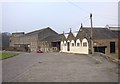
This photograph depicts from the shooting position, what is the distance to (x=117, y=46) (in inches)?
1923

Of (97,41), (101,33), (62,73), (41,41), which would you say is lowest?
(62,73)

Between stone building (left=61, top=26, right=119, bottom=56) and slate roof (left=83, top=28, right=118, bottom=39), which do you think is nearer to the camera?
stone building (left=61, top=26, right=119, bottom=56)

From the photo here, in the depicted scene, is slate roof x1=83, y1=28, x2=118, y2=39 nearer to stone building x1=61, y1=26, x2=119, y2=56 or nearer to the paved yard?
stone building x1=61, y1=26, x2=119, y2=56

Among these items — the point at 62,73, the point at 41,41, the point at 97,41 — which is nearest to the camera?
the point at 62,73

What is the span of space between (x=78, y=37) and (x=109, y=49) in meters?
7.85

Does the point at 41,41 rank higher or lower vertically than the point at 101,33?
lower

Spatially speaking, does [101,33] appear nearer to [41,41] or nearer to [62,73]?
[62,73]

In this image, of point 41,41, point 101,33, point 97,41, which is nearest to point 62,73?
point 97,41

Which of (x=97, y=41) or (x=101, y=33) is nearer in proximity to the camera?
(x=97, y=41)

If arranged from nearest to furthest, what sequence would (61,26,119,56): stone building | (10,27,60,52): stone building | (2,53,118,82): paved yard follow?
1. (2,53,118,82): paved yard
2. (61,26,119,56): stone building
3. (10,27,60,52): stone building

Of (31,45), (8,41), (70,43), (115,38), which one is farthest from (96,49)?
(8,41)

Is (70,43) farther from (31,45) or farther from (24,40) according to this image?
(24,40)

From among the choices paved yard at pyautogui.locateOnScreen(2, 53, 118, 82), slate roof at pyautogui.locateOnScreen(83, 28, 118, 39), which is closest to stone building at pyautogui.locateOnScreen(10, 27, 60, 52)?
slate roof at pyautogui.locateOnScreen(83, 28, 118, 39)

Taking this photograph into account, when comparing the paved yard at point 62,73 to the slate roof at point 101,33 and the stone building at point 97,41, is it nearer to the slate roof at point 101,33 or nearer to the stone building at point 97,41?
the stone building at point 97,41
